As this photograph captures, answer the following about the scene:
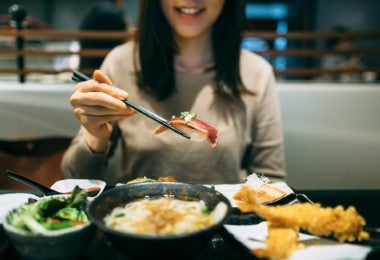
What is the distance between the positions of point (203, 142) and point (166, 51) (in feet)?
1.74

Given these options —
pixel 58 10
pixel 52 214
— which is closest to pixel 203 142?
pixel 52 214

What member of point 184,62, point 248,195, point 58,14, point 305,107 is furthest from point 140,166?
point 58,14

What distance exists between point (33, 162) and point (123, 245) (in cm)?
204

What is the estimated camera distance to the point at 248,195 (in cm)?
117

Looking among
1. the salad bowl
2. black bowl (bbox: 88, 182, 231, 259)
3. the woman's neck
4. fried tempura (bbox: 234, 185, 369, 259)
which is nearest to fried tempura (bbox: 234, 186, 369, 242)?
fried tempura (bbox: 234, 185, 369, 259)

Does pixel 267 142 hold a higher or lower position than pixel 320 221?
lower

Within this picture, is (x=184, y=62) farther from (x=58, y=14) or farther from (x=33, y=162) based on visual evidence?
(x=58, y=14)

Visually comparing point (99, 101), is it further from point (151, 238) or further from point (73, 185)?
point (151, 238)

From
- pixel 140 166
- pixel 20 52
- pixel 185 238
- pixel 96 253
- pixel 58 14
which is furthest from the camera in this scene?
pixel 58 14

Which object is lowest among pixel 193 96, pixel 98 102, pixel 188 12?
pixel 193 96

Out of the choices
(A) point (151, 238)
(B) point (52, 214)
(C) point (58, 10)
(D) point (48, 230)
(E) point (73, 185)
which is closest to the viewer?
(A) point (151, 238)

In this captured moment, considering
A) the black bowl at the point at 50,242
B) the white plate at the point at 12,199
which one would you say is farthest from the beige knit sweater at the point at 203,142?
the black bowl at the point at 50,242

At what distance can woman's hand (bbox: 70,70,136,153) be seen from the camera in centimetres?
135

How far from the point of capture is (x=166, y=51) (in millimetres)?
2100
